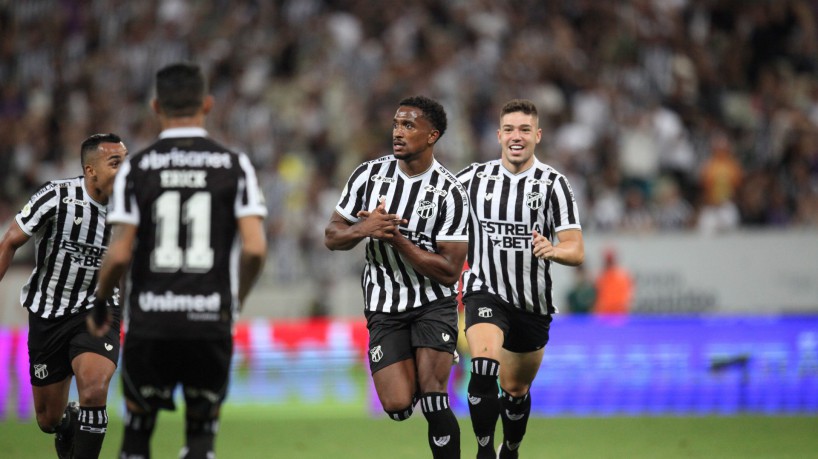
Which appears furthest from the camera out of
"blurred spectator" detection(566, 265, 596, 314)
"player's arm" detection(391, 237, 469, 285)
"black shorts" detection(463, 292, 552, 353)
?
"blurred spectator" detection(566, 265, 596, 314)

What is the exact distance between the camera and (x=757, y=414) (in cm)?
1370

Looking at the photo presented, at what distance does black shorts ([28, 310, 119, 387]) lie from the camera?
7934 mm

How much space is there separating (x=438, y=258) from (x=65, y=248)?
254 cm

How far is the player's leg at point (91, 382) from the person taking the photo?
7.59 m

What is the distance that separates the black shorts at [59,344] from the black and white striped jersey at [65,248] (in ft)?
0.23

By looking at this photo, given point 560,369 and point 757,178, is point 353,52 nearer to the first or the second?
point 757,178

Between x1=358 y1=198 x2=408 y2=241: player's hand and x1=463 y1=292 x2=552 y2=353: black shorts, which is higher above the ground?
x1=358 y1=198 x2=408 y2=241: player's hand

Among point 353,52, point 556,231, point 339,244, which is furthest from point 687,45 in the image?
point 339,244

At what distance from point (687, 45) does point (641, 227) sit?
484 centimetres

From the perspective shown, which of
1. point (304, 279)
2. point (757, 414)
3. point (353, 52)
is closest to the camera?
point (757, 414)

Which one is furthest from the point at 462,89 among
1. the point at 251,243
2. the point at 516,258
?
the point at 251,243

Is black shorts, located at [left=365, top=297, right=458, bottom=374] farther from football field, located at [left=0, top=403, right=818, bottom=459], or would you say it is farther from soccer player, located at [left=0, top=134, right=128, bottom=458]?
football field, located at [left=0, top=403, right=818, bottom=459]

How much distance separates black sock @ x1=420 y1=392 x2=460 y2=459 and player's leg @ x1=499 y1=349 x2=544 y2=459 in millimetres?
1143

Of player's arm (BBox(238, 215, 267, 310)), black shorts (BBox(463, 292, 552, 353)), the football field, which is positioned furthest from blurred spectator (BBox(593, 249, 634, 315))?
player's arm (BBox(238, 215, 267, 310))
